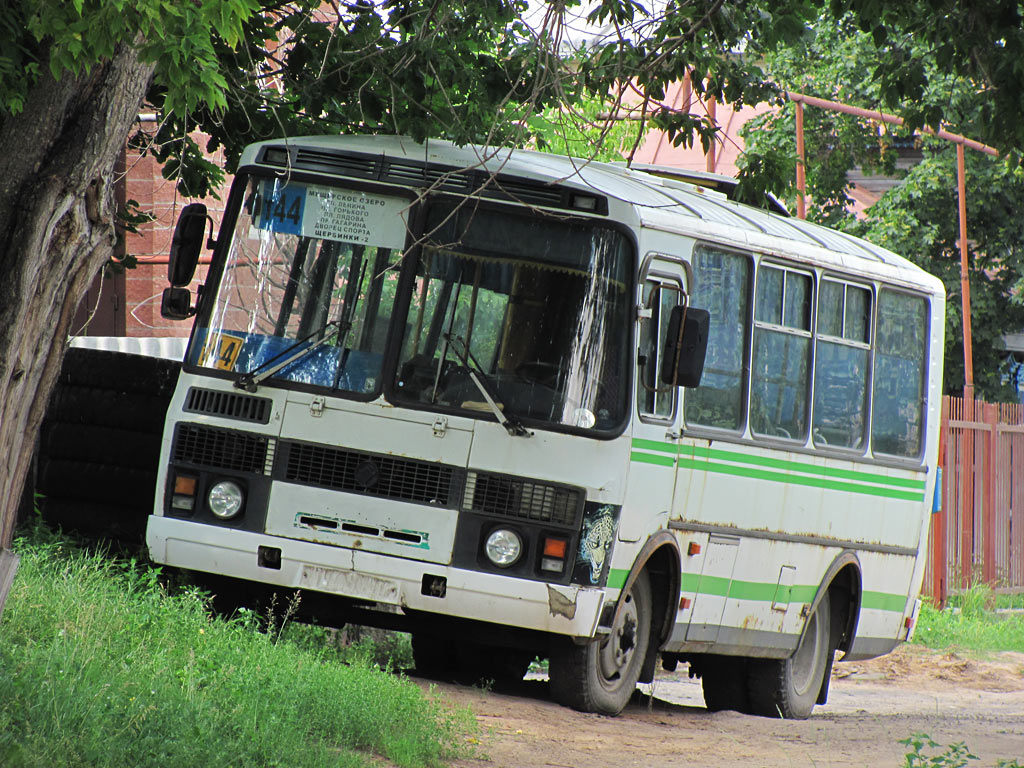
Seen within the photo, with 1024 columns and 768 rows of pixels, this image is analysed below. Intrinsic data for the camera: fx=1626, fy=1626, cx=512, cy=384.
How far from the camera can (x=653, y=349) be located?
27.8 feet

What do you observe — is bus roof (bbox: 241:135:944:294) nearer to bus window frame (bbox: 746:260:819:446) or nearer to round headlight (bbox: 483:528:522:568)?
bus window frame (bbox: 746:260:819:446)

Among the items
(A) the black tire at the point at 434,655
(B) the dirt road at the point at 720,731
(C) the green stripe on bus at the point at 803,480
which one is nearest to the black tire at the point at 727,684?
(B) the dirt road at the point at 720,731

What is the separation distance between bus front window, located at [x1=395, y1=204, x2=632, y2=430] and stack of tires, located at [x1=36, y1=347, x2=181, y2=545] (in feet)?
8.47

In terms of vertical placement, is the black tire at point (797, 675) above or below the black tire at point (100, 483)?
below

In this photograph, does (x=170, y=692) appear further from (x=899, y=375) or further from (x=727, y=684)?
(x=899, y=375)

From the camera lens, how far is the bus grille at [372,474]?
8125mm

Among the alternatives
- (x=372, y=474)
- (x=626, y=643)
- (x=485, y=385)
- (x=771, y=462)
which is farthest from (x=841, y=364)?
(x=372, y=474)

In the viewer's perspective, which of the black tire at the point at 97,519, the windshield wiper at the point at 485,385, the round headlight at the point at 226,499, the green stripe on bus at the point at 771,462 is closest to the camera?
the windshield wiper at the point at 485,385

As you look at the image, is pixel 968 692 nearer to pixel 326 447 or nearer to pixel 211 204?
pixel 326 447

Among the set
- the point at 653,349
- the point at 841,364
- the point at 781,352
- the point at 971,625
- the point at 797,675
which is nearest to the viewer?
the point at 653,349

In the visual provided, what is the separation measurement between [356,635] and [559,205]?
13.1 feet

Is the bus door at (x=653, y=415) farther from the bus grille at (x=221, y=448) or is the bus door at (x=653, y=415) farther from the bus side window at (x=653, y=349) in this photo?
the bus grille at (x=221, y=448)

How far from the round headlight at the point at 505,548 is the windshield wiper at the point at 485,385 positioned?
0.50m

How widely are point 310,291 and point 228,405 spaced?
72cm
